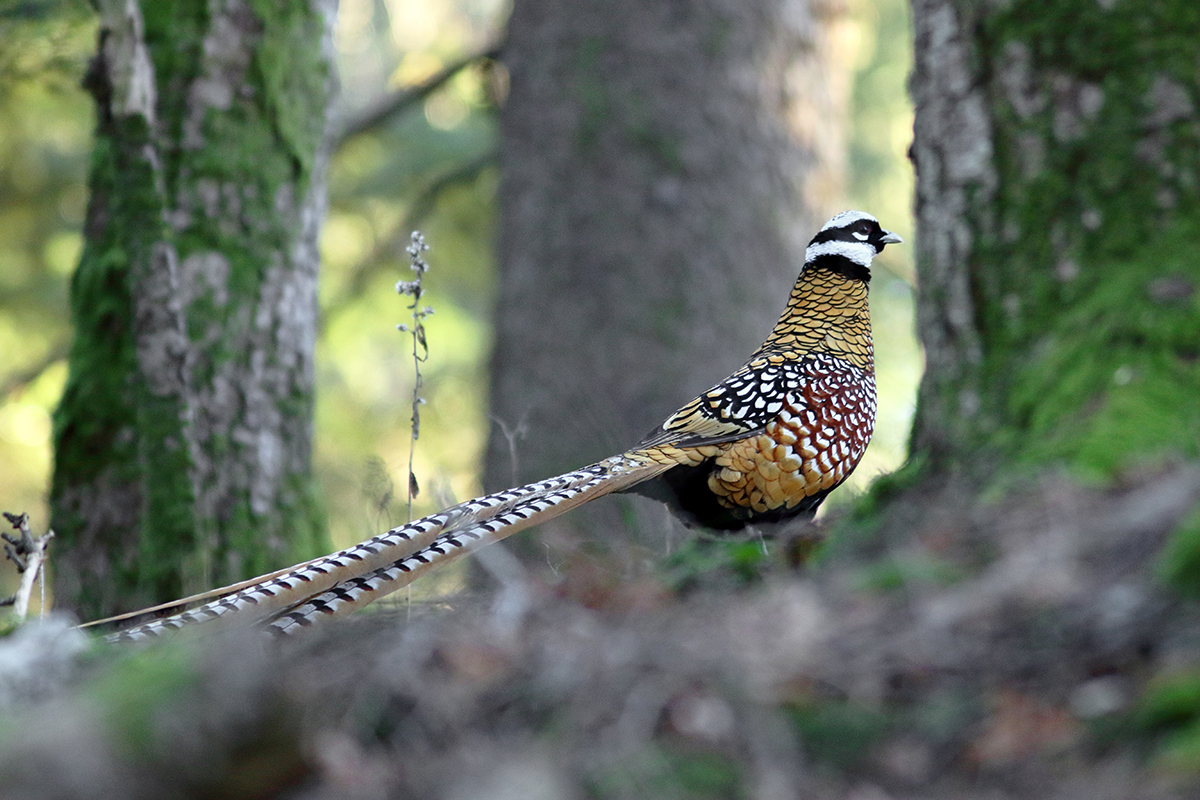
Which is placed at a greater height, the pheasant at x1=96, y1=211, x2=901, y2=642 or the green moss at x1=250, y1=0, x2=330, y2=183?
the green moss at x1=250, y1=0, x2=330, y2=183

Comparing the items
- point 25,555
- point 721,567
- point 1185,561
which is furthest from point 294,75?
point 1185,561

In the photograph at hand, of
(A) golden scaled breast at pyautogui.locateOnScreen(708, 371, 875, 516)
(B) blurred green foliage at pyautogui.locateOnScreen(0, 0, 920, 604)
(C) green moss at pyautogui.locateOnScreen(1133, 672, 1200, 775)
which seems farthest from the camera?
(B) blurred green foliage at pyautogui.locateOnScreen(0, 0, 920, 604)

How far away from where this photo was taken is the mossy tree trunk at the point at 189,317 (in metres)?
5.17

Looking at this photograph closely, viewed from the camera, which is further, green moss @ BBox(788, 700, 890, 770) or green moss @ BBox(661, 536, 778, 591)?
green moss @ BBox(661, 536, 778, 591)

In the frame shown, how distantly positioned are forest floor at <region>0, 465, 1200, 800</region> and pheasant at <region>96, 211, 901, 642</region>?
1.67 m

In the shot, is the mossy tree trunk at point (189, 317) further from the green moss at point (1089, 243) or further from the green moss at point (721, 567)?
the green moss at point (1089, 243)

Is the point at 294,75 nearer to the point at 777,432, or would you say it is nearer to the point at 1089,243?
the point at 777,432

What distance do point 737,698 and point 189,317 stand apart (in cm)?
424

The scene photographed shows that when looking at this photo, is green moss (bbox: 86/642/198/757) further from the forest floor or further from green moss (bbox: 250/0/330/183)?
green moss (bbox: 250/0/330/183)

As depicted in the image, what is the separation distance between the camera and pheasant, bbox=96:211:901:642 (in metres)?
4.56

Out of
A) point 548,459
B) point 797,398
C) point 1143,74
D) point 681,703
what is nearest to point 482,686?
point 681,703

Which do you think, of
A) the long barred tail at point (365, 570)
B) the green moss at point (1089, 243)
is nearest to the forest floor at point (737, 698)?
the green moss at point (1089, 243)

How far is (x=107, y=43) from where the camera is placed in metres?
5.32

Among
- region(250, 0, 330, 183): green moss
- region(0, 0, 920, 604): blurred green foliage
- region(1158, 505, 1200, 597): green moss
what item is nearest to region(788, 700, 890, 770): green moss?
region(1158, 505, 1200, 597): green moss
